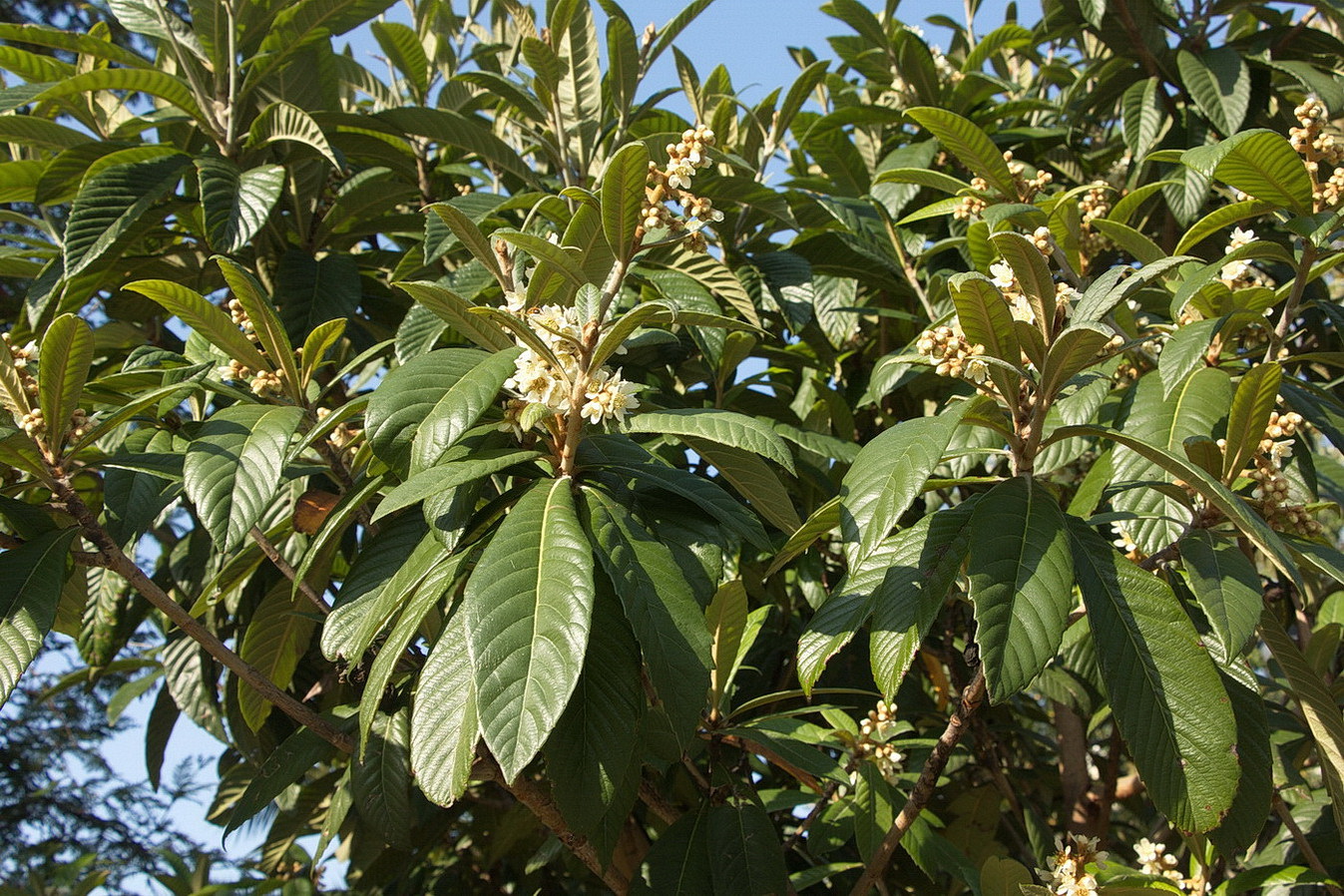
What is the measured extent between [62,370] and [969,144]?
195 cm

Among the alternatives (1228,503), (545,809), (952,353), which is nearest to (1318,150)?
(952,353)

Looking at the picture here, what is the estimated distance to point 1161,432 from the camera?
199 centimetres

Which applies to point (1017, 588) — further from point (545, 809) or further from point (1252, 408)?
point (545, 809)

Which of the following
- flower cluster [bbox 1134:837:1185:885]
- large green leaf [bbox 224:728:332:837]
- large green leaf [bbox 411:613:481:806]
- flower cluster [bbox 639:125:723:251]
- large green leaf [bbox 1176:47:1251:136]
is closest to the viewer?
large green leaf [bbox 411:613:481:806]

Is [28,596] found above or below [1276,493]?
below

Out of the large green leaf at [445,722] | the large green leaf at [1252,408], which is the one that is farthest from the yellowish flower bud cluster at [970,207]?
the large green leaf at [445,722]

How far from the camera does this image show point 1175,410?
2.02 metres

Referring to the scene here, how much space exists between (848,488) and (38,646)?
1.25m

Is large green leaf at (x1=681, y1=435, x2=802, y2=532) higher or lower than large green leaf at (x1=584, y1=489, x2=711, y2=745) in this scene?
higher

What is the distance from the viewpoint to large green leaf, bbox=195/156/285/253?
249 centimetres

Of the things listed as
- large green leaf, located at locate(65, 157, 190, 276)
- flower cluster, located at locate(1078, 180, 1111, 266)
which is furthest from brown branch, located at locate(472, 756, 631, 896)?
flower cluster, located at locate(1078, 180, 1111, 266)

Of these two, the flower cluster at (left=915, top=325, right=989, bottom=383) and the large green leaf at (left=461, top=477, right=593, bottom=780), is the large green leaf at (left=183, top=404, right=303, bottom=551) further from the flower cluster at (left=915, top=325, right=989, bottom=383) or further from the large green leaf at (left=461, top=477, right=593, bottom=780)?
the flower cluster at (left=915, top=325, right=989, bottom=383)

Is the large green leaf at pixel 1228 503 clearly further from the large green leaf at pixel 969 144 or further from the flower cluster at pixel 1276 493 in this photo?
the large green leaf at pixel 969 144

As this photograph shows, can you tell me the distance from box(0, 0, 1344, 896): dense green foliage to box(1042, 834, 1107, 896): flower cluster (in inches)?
0.6
